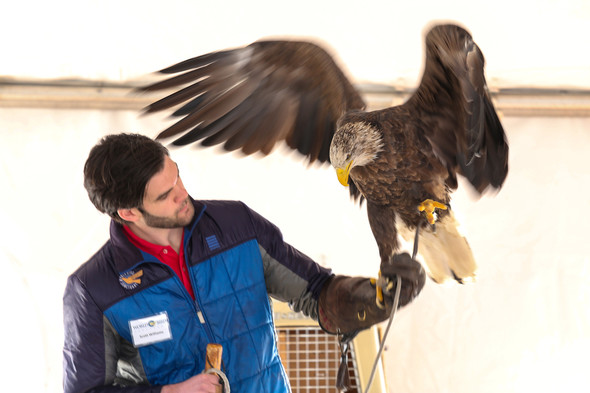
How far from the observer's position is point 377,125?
1455 mm

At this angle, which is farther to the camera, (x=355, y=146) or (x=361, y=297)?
(x=355, y=146)

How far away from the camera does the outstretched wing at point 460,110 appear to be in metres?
1.26

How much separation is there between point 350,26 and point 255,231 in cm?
106

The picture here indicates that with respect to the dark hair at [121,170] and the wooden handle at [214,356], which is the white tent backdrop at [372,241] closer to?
the dark hair at [121,170]

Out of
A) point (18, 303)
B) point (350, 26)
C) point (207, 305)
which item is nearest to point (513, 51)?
point (350, 26)

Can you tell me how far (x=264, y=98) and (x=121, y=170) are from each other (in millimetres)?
551

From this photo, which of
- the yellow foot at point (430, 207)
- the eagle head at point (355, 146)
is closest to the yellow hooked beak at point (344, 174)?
the eagle head at point (355, 146)

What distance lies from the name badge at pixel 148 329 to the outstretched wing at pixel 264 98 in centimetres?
49

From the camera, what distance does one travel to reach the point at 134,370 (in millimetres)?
1432

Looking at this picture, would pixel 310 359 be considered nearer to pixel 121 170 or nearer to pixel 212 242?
pixel 212 242

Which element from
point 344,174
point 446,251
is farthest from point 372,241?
point 344,174

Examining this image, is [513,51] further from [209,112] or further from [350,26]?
[209,112]

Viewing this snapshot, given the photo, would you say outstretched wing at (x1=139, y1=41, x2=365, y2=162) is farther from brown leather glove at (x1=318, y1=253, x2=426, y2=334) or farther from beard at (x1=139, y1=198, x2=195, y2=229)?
brown leather glove at (x1=318, y1=253, x2=426, y2=334)

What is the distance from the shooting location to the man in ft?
4.32
